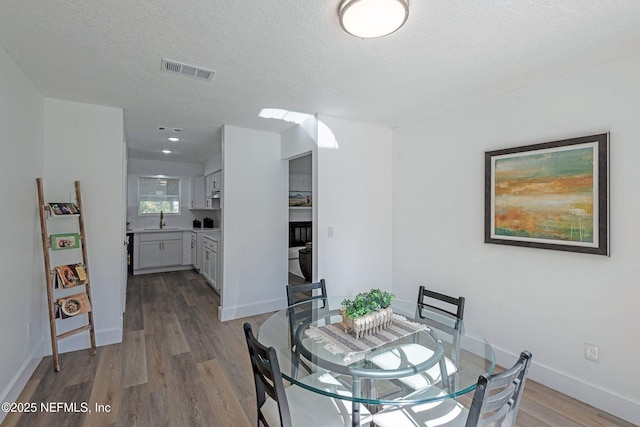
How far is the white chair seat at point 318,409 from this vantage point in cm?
143

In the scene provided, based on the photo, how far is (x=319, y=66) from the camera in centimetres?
223

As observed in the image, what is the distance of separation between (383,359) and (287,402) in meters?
0.53

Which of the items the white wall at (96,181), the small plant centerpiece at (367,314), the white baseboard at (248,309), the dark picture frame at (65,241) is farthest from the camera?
the white baseboard at (248,309)

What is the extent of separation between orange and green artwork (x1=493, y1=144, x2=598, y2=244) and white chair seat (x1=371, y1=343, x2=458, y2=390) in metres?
1.50

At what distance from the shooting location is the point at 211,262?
519cm

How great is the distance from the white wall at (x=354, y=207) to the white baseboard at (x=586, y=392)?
1661 millimetres

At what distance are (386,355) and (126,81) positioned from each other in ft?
9.30

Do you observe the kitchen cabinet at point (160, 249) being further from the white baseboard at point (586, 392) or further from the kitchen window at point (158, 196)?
the white baseboard at point (586, 392)

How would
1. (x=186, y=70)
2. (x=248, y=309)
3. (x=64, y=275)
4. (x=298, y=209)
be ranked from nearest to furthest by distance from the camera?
(x=186, y=70) → (x=64, y=275) → (x=248, y=309) → (x=298, y=209)

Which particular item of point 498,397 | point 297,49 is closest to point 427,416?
point 498,397

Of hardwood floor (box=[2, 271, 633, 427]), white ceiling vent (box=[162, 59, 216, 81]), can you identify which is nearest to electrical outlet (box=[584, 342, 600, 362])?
hardwood floor (box=[2, 271, 633, 427])

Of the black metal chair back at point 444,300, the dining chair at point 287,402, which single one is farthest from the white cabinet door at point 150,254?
the black metal chair back at point 444,300

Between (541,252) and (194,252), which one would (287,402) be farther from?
(194,252)

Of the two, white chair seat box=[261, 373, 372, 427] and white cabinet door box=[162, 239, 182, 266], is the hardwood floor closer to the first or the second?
white chair seat box=[261, 373, 372, 427]
